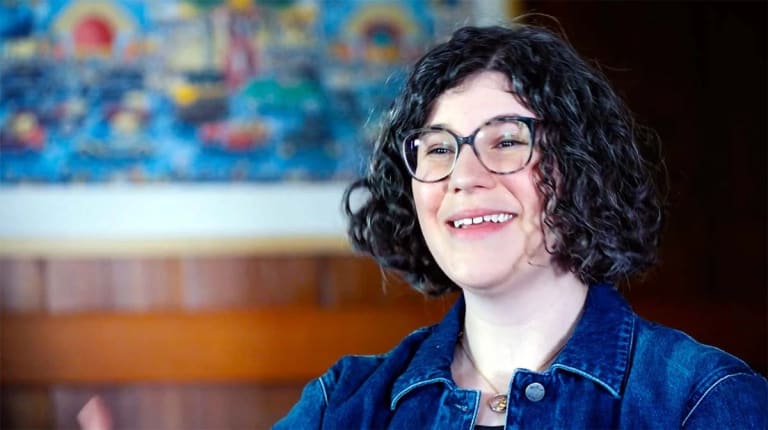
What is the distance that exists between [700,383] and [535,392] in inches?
6.9

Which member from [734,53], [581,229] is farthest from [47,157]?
[734,53]

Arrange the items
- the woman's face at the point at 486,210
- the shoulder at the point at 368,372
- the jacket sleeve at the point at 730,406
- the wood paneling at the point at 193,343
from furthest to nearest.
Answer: the wood paneling at the point at 193,343 < the shoulder at the point at 368,372 < the woman's face at the point at 486,210 < the jacket sleeve at the point at 730,406

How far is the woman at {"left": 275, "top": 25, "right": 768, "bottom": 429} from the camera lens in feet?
3.09

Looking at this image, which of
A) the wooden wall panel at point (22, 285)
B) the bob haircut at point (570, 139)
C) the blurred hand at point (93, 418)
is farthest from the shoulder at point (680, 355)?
the wooden wall panel at point (22, 285)

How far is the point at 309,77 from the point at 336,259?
461mm

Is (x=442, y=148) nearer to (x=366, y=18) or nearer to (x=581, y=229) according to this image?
(x=581, y=229)

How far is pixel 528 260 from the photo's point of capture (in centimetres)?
98

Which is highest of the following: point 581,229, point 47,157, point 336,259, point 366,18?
point 366,18

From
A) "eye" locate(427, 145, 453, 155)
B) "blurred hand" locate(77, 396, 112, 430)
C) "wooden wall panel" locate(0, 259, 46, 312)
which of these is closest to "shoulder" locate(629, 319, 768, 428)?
"eye" locate(427, 145, 453, 155)

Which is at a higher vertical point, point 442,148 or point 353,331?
→ point 442,148

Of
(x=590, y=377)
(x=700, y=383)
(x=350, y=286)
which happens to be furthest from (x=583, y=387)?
(x=350, y=286)

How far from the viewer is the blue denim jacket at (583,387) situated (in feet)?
2.91

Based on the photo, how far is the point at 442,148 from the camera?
3.38 ft

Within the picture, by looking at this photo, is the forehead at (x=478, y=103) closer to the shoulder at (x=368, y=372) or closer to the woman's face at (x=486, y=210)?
the woman's face at (x=486, y=210)
